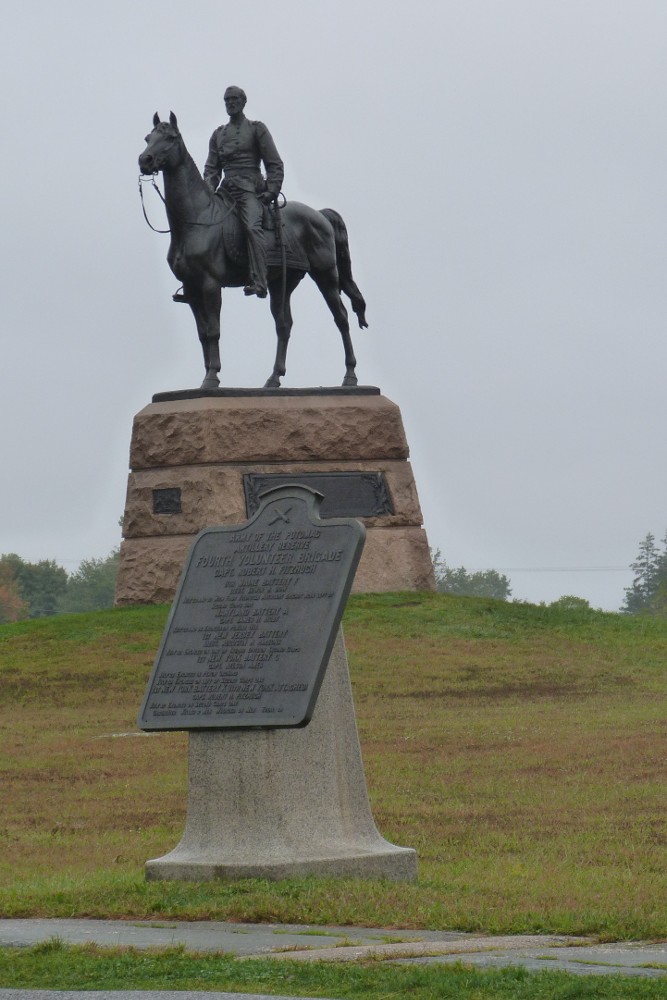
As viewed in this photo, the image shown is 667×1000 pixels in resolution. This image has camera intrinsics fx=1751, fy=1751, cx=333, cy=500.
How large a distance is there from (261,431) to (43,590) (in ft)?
215

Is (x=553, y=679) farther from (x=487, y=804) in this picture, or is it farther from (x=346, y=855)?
(x=346, y=855)

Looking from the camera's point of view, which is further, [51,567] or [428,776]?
[51,567]

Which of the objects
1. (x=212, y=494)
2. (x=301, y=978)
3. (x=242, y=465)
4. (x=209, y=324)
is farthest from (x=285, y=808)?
(x=209, y=324)

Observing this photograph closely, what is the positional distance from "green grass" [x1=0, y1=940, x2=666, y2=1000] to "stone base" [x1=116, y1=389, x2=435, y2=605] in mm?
15462

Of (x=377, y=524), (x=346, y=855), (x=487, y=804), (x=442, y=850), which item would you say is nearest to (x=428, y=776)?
(x=487, y=804)

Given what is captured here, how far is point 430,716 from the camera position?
54.3ft

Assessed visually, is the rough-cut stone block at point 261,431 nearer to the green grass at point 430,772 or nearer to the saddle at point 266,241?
the saddle at point 266,241

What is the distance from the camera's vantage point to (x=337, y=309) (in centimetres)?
2419

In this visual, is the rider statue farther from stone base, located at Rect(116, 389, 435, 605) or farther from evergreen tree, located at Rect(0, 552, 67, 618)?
evergreen tree, located at Rect(0, 552, 67, 618)

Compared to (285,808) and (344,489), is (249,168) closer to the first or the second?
(344,489)

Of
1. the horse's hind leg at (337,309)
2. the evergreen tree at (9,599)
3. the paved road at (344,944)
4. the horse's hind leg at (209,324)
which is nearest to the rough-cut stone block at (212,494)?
the horse's hind leg at (209,324)

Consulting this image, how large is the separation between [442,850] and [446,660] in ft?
32.3

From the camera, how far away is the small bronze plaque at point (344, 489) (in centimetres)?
2203

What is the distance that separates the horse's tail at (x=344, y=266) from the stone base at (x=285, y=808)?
52.8 ft
